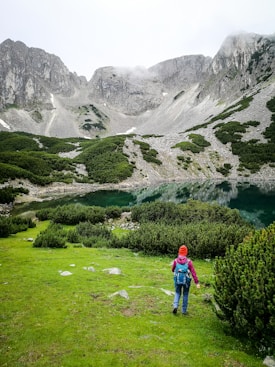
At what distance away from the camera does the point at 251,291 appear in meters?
7.57

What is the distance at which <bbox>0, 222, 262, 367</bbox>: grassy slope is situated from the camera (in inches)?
288

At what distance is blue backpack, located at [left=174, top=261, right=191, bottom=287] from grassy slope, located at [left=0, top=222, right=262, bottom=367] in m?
1.06

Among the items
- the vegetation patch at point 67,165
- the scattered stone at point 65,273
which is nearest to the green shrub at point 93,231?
the scattered stone at point 65,273

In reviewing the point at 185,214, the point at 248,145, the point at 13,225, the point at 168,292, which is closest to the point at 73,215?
the point at 13,225

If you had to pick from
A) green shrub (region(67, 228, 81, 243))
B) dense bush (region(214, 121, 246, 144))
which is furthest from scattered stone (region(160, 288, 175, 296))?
dense bush (region(214, 121, 246, 144))

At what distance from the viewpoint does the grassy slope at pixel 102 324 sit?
24.0 feet

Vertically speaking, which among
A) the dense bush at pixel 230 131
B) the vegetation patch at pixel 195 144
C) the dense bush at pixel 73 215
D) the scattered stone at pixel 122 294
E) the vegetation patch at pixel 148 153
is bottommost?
the dense bush at pixel 73 215

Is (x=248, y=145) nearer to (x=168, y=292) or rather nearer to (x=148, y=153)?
(x=148, y=153)

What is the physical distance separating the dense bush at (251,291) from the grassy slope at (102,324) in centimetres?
65

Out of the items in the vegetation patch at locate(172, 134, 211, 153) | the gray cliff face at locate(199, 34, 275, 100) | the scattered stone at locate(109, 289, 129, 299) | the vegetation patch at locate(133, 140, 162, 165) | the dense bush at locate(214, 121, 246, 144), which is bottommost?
the scattered stone at locate(109, 289, 129, 299)

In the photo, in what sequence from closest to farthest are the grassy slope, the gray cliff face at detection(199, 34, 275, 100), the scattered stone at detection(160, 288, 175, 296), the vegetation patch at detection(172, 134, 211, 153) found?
the grassy slope
the scattered stone at detection(160, 288, 175, 296)
the vegetation patch at detection(172, 134, 211, 153)
the gray cliff face at detection(199, 34, 275, 100)

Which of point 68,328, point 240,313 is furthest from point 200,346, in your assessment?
point 68,328

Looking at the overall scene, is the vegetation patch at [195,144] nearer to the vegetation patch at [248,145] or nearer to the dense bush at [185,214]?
the vegetation patch at [248,145]

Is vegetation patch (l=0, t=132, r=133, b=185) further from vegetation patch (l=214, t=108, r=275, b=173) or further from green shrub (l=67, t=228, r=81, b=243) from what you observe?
Answer: green shrub (l=67, t=228, r=81, b=243)
